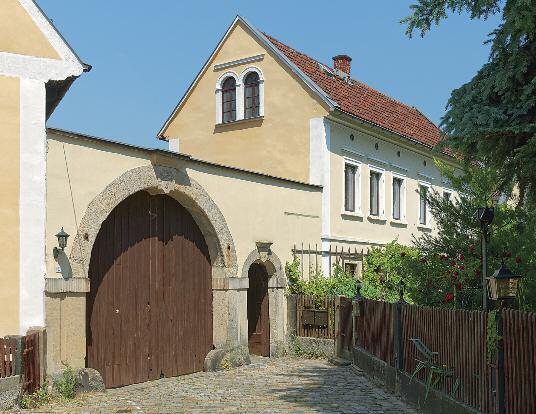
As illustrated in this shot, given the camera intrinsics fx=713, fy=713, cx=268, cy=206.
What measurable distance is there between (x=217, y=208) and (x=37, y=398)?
5.99 meters

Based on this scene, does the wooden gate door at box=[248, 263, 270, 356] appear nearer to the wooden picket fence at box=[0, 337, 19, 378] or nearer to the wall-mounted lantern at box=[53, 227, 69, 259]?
the wall-mounted lantern at box=[53, 227, 69, 259]

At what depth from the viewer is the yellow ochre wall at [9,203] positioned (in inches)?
432

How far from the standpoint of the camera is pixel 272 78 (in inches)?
809

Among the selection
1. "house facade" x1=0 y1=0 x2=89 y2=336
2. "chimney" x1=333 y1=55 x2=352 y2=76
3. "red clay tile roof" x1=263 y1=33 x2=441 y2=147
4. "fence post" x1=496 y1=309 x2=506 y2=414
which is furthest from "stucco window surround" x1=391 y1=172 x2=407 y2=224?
"fence post" x1=496 y1=309 x2=506 y2=414

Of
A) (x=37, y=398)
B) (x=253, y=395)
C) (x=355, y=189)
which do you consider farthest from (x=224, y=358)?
(x=355, y=189)

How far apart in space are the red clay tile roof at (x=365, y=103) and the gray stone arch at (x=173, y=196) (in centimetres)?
630

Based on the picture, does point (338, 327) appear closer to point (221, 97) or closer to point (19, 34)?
point (221, 97)

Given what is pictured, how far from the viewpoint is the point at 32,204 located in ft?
37.0

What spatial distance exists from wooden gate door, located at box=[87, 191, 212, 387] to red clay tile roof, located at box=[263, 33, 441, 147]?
23.5ft

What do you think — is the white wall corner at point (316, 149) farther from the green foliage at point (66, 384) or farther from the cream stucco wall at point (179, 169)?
the green foliage at point (66, 384)

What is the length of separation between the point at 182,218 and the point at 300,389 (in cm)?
459

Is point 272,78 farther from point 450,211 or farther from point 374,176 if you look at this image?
point 450,211

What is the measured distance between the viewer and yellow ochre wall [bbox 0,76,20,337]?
1098 cm

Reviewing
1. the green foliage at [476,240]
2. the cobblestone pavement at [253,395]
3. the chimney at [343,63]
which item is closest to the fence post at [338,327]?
the cobblestone pavement at [253,395]
